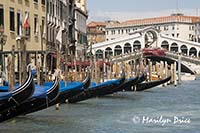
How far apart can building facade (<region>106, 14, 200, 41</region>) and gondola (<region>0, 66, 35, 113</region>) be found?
53236 millimetres

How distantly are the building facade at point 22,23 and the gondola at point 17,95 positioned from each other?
4.62 metres

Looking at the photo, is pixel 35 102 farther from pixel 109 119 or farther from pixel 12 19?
pixel 12 19

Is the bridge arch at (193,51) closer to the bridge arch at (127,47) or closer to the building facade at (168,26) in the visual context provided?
the bridge arch at (127,47)

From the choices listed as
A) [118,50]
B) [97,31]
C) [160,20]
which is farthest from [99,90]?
[97,31]

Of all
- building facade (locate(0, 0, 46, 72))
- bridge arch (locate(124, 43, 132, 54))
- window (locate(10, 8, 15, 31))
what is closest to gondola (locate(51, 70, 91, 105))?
building facade (locate(0, 0, 46, 72))

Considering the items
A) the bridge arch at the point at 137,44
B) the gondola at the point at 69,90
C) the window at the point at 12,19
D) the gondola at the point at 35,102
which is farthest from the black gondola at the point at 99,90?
the bridge arch at the point at 137,44

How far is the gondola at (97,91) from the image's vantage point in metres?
13.3

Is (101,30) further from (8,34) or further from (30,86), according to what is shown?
(30,86)

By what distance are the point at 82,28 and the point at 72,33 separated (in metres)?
5.97

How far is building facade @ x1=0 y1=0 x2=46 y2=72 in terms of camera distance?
14922mm

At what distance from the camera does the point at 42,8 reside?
18641 mm

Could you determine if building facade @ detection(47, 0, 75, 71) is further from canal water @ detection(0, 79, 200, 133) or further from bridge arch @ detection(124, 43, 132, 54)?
bridge arch @ detection(124, 43, 132, 54)

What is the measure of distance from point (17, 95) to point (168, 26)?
55.6 metres

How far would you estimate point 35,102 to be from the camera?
9.62 meters
